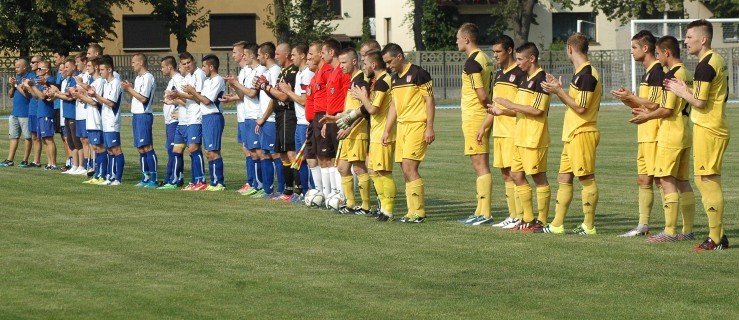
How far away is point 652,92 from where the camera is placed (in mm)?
12391

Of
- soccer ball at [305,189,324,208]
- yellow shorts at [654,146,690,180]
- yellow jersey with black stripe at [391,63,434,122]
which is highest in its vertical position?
yellow jersey with black stripe at [391,63,434,122]

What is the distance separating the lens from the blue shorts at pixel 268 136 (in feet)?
57.7

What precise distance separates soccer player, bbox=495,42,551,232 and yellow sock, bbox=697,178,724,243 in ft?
6.63

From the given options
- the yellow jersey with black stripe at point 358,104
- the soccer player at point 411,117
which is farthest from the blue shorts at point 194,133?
the soccer player at point 411,117

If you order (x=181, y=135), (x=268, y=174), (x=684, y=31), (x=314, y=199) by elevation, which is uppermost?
(x=684, y=31)

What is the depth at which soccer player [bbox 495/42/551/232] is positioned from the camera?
13.2 metres

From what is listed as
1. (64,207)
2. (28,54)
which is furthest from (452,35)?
(64,207)

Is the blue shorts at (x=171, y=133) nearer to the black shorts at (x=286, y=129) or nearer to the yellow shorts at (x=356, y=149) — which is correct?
the black shorts at (x=286, y=129)

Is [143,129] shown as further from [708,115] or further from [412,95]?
[708,115]

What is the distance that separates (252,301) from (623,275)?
3059 mm

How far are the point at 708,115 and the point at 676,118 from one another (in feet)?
1.94

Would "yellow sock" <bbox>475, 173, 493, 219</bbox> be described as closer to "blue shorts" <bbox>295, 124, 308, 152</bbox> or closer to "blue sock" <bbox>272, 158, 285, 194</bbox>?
"blue shorts" <bbox>295, 124, 308, 152</bbox>

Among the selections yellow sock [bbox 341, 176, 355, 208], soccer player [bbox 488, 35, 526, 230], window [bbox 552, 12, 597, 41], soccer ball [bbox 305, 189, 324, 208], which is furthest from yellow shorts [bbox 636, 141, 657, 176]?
window [bbox 552, 12, 597, 41]

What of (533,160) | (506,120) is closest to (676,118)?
(533,160)
